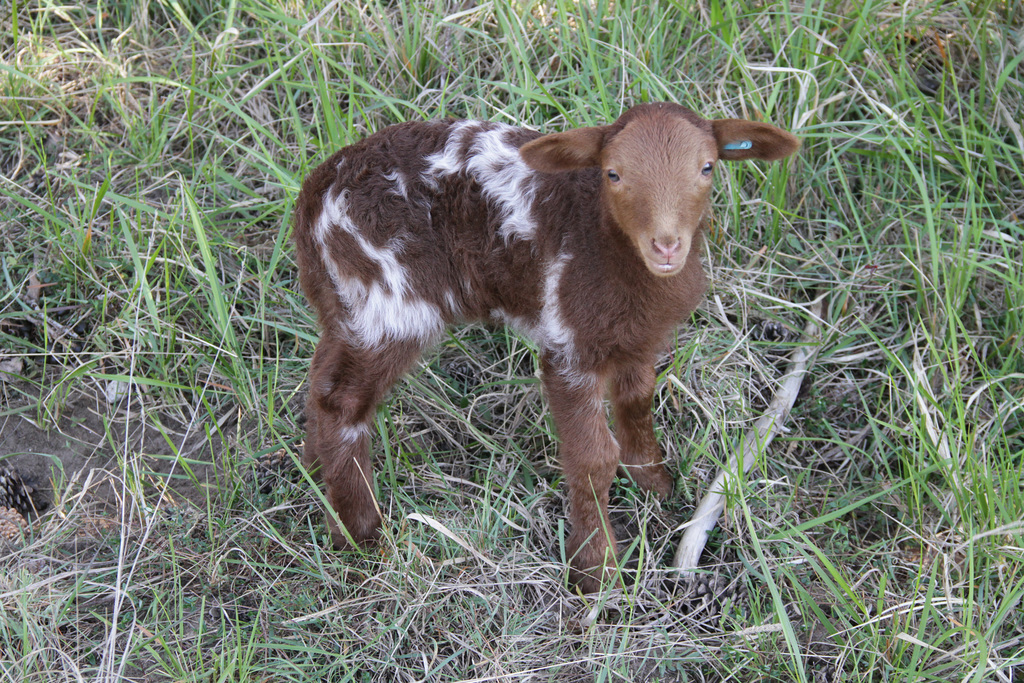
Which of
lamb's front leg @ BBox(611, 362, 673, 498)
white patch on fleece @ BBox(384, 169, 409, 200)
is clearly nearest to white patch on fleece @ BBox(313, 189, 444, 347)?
white patch on fleece @ BBox(384, 169, 409, 200)

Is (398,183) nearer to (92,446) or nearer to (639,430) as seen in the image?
(639,430)

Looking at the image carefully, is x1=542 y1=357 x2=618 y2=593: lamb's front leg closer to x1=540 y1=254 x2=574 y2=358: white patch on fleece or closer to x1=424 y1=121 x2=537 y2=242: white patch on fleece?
x1=540 y1=254 x2=574 y2=358: white patch on fleece

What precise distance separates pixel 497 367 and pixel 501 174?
1151 mm

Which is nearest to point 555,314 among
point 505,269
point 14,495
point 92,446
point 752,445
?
point 505,269

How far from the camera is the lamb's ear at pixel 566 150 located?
2.68m

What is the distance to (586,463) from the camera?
307cm

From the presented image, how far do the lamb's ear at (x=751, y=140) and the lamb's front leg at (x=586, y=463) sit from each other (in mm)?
890

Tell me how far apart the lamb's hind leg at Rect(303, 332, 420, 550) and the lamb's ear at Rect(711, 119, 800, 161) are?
1.29 m

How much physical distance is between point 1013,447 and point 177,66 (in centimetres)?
440

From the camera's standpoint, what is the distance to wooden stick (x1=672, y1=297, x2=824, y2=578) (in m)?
3.24

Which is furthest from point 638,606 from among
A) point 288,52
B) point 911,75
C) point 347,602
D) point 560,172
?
point 288,52

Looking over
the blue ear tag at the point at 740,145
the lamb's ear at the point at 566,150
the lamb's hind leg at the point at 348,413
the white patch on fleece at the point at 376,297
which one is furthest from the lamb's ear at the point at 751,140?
the lamb's hind leg at the point at 348,413

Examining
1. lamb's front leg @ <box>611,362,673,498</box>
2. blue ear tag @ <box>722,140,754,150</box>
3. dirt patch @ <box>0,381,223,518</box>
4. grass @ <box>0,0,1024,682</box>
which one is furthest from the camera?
dirt patch @ <box>0,381,223,518</box>

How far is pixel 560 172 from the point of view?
3006mm
